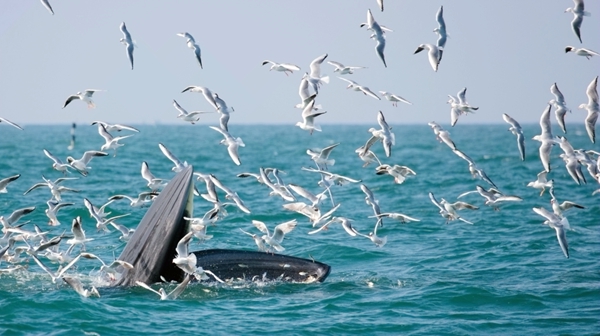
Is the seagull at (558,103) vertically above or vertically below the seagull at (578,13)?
below

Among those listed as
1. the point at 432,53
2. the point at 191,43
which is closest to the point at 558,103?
the point at 432,53

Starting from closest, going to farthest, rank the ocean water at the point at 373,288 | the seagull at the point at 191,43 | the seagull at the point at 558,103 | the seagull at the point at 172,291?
the ocean water at the point at 373,288 < the seagull at the point at 172,291 < the seagull at the point at 558,103 < the seagull at the point at 191,43

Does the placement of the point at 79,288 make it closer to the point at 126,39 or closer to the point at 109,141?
the point at 109,141

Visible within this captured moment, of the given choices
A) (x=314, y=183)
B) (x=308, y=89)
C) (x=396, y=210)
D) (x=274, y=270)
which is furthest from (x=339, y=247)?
(x=314, y=183)

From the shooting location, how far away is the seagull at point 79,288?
51.8 ft

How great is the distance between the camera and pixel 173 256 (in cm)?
1588

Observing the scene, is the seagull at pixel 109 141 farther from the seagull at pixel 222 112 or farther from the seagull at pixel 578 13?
the seagull at pixel 578 13

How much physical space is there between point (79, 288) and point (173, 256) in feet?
5.22

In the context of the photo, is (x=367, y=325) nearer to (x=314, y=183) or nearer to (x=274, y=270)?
(x=274, y=270)

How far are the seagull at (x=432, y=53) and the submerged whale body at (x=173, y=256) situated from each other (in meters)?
5.93

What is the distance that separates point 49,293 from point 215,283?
9.33 feet

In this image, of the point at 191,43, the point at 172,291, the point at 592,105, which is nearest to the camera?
the point at 172,291

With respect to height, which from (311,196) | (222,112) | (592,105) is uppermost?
(592,105)

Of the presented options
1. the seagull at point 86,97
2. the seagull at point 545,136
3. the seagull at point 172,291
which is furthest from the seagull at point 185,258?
the seagull at point 545,136
